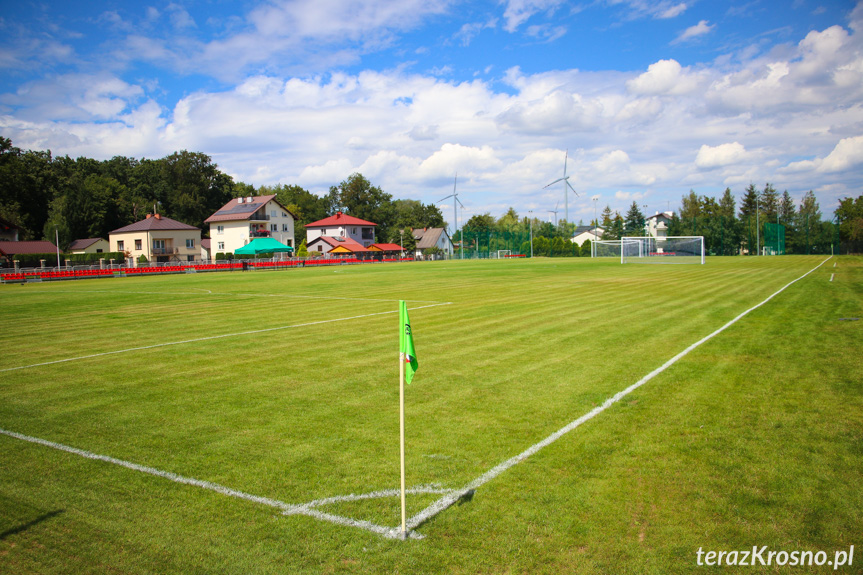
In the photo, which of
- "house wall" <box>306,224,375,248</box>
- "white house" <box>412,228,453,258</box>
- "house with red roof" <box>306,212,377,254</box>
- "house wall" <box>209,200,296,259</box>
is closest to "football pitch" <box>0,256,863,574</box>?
"house wall" <box>209,200,296,259</box>

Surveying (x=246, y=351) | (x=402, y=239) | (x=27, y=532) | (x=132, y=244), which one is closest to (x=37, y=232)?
(x=132, y=244)

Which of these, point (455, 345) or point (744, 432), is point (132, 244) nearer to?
point (455, 345)

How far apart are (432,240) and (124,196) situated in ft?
197

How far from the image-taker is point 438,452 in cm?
502

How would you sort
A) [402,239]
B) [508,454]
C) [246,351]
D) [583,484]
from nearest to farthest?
[583,484] < [508,454] < [246,351] < [402,239]

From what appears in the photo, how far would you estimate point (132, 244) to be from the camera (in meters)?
72.5

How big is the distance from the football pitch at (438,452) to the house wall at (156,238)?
69.3 meters

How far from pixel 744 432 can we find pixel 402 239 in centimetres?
10294

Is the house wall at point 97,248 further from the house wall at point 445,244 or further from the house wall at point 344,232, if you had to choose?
the house wall at point 445,244

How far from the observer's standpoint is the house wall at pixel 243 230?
80.4 m

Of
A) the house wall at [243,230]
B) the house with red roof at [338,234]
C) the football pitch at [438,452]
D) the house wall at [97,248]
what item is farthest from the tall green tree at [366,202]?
the football pitch at [438,452]

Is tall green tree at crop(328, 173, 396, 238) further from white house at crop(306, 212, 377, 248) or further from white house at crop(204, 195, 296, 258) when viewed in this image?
white house at crop(204, 195, 296, 258)

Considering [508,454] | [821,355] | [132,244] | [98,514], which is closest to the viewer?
[98,514]

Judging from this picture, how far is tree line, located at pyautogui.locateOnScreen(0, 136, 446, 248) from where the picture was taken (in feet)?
232
